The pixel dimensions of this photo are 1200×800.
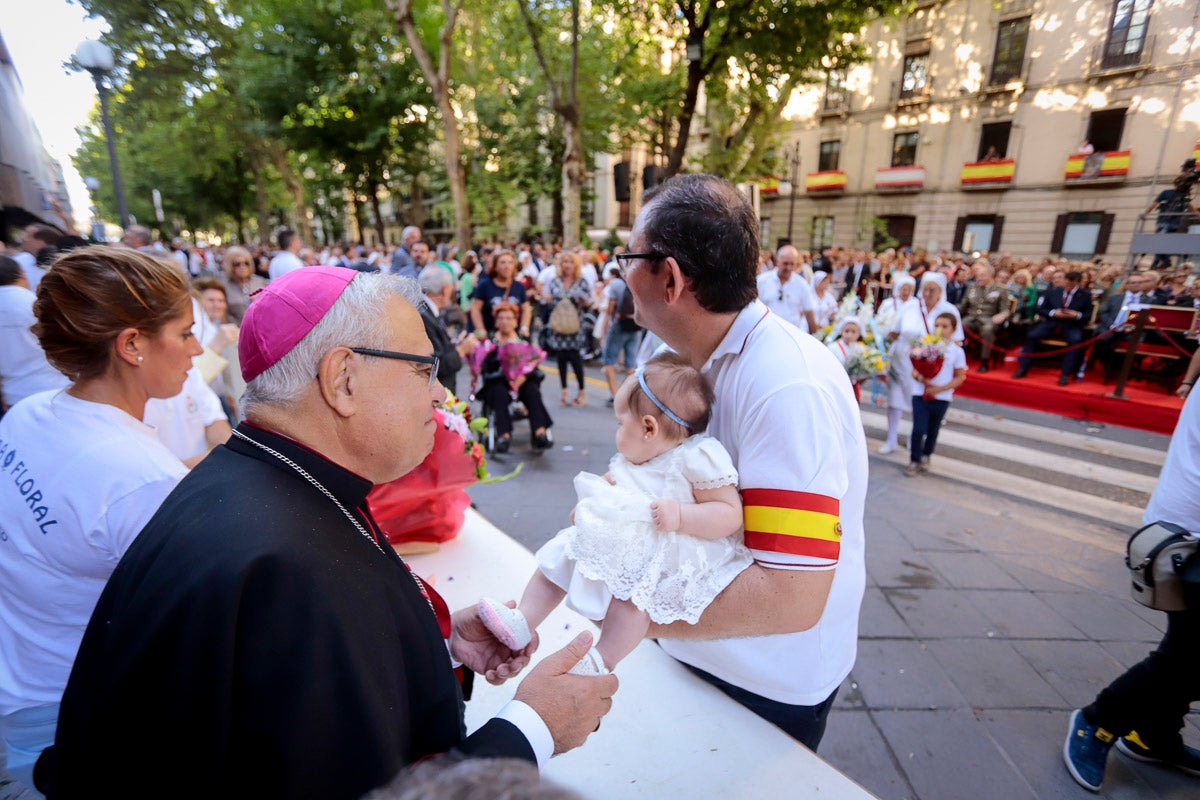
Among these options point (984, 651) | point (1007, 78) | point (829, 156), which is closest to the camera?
point (984, 651)

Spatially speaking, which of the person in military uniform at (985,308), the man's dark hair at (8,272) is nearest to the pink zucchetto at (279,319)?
the man's dark hair at (8,272)

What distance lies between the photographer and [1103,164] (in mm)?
11844

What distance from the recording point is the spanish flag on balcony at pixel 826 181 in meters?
25.2

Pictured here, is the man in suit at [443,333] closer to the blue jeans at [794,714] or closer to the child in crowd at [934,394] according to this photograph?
the blue jeans at [794,714]

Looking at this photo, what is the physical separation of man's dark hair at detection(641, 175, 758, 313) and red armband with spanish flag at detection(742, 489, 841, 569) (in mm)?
490

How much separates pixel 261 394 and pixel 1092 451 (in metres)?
8.37

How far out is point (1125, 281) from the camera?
28.8 feet

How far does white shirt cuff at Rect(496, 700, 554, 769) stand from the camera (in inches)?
42.4

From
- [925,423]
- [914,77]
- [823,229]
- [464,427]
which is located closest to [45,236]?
[464,427]

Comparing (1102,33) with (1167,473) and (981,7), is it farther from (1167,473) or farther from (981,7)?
(981,7)

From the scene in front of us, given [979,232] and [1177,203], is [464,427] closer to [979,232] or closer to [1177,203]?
[1177,203]

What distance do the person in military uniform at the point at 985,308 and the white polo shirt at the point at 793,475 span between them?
10133 millimetres

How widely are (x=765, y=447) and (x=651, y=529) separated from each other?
0.37 m

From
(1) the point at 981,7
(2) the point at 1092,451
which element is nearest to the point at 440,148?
(1) the point at 981,7
